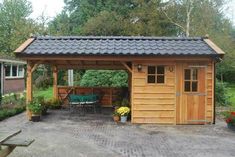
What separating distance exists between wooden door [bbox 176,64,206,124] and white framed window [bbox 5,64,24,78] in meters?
17.2

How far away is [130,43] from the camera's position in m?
13.5

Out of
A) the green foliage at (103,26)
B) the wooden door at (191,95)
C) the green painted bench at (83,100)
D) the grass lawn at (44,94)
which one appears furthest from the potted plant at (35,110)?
the green foliage at (103,26)

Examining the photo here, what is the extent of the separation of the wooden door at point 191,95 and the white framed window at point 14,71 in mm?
17172

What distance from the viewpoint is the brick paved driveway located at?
8.35 m

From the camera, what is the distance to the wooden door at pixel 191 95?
12555 mm

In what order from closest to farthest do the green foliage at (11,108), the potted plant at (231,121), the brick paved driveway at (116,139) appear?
the brick paved driveway at (116,139)
the potted plant at (231,121)
the green foliage at (11,108)

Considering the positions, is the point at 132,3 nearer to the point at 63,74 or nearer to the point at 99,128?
the point at 63,74

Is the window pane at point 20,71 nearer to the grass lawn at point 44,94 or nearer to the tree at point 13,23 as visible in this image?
the grass lawn at point 44,94

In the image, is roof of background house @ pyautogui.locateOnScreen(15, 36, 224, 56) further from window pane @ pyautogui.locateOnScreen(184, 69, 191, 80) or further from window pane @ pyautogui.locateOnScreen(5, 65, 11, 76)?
window pane @ pyautogui.locateOnScreen(5, 65, 11, 76)

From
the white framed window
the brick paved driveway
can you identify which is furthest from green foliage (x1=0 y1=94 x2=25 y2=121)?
the white framed window

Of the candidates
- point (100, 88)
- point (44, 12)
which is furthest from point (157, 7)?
point (100, 88)

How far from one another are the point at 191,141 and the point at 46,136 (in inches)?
151

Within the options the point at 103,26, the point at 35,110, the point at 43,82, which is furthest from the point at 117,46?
the point at 103,26

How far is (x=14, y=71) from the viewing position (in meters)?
28.6
